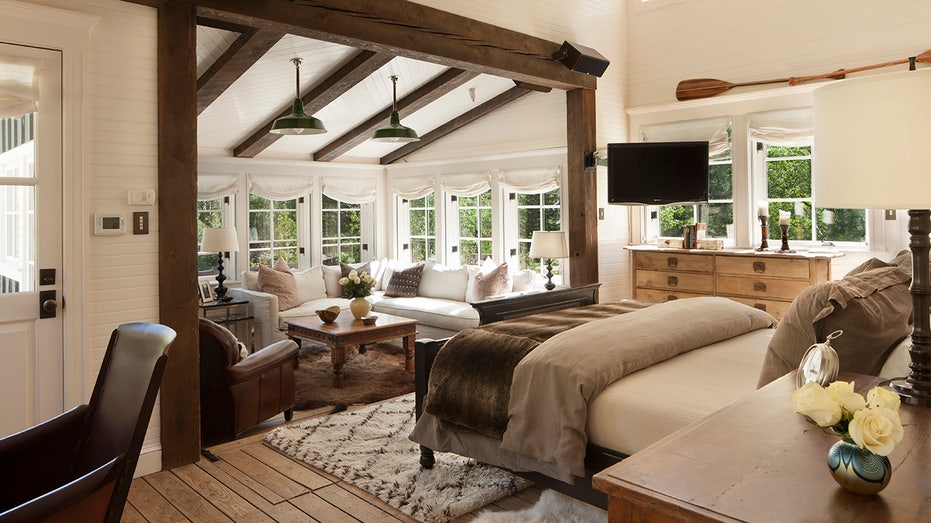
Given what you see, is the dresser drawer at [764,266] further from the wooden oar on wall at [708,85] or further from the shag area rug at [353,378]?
the shag area rug at [353,378]

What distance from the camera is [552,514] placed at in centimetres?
287

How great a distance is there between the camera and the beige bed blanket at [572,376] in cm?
253

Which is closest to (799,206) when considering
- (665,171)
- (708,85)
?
(665,171)

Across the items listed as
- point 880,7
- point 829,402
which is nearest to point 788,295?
point 880,7

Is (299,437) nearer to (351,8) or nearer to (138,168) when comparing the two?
(138,168)

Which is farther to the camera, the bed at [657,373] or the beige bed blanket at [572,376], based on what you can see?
the beige bed blanket at [572,376]

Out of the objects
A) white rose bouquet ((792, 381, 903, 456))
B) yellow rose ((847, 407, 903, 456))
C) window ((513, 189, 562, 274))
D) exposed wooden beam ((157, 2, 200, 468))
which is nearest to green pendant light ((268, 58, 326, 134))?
exposed wooden beam ((157, 2, 200, 468))

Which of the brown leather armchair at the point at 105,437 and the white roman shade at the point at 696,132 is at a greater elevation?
the white roman shade at the point at 696,132

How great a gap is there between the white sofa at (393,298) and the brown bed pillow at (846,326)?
418 centimetres

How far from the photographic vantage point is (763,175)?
605 centimetres

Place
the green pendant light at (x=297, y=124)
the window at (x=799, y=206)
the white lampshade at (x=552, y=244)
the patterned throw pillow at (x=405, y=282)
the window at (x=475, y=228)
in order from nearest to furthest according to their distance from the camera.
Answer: the green pendant light at (x=297, y=124) < the window at (x=799, y=206) < the white lampshade at (x=552, y=244) < the patterned throw pillow at (x=405, y=282) < the window at (x=475, y=228)

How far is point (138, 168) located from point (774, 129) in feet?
16.6

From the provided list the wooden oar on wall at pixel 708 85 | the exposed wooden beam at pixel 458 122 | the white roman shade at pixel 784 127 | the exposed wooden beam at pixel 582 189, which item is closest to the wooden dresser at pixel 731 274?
the exposed wooden beam at pixel 582 189

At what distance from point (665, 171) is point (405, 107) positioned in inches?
112
